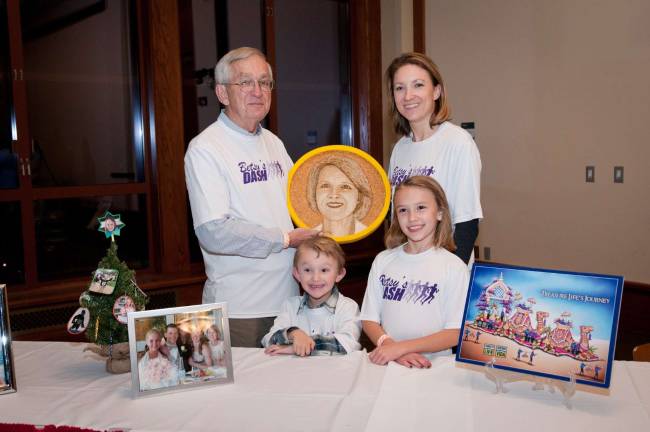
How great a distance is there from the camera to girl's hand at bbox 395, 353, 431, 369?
166 cm

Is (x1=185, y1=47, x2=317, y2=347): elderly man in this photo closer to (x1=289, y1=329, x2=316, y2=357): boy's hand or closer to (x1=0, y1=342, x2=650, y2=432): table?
(x1=289, y1=329, x2=316, y2=357): boy's hand

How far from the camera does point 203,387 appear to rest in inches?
61.9

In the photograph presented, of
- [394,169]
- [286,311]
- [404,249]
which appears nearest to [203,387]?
[286,311]

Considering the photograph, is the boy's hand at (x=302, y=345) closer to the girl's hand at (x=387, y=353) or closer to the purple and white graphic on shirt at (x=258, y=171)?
the girl's hand at (x=387, y=353)

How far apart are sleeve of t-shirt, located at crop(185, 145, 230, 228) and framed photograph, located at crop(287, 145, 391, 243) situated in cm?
24

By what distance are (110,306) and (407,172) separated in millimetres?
1058

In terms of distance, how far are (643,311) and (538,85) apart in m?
1.64

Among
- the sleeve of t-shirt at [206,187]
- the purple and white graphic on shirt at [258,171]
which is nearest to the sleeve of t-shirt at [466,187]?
the purple and white graphic on shirt at [258,171]

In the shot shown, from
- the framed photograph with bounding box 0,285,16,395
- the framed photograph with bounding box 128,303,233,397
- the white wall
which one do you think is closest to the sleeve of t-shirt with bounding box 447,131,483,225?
the framed photograph with bounding box 128,303,233,397

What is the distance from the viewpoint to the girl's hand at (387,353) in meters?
1.71

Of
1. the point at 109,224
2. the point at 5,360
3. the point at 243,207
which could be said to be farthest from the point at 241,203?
the point at 5,360

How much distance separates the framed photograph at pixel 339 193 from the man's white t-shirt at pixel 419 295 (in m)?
0.30

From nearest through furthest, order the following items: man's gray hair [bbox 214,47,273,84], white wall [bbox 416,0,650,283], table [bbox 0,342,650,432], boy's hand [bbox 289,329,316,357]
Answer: table [bbox 0,342,650,432] → boy's hand [bbox 289,329,316,357] → man's gray hair [bbox 214,47,273,84] → white wall [bbox 416,0,650,283]

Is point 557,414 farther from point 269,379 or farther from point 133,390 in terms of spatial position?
point 133,390
